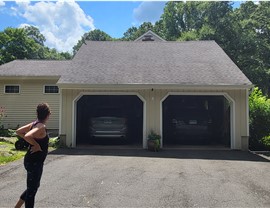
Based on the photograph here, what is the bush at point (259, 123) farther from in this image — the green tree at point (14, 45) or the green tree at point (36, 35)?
the green tree at point (36, 35)

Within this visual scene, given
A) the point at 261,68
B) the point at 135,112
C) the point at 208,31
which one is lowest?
the point at 135,112

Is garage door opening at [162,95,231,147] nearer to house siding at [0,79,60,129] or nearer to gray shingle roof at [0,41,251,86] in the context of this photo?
gray shingle roof at [0,41,251,86]

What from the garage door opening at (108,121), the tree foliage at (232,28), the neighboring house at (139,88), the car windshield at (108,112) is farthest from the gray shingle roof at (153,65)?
the tree foliage at (232,28)

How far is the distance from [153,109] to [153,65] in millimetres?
2539

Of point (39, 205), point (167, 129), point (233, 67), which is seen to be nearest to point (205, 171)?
point (39, 205)

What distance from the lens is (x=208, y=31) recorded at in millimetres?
30094

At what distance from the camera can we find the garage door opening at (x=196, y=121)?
12.4m

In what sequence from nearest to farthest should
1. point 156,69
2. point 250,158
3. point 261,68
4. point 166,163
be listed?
point 166,163
point 250,158
point 156,69
point 261,68

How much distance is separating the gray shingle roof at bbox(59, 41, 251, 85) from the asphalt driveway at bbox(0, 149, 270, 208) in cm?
315

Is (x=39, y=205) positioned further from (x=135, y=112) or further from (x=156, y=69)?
(x=135, y=112)

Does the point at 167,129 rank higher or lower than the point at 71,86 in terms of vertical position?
lower

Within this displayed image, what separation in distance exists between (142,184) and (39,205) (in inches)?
84.3

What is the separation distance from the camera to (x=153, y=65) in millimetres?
13531

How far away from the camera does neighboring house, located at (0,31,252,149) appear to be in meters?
11.7
